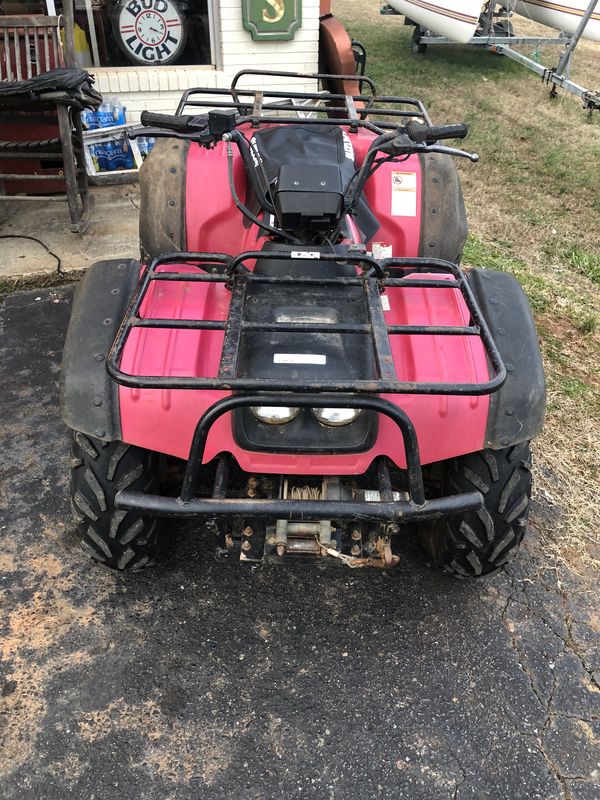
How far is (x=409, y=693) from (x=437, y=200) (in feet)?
7.43

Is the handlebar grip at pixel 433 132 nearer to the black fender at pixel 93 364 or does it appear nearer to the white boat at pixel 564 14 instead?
the black fender at pixel 93 364

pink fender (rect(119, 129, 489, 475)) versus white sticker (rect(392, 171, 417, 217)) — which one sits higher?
white sticker (rect(392, 171, 417, 217))

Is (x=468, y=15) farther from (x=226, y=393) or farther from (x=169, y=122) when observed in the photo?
(x=226, y=393)

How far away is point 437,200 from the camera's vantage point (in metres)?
3.29

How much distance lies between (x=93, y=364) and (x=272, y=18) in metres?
5.23

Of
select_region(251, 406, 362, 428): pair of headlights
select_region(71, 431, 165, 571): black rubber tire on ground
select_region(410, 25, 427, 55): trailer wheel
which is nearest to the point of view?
select_region(251, 406, 362, 428): pair of headlights

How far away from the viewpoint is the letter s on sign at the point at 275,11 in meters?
6.04

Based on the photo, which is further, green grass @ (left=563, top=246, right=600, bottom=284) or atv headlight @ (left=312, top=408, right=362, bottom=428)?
green grass @ (left=563, top=246, right=600, bottom=284)

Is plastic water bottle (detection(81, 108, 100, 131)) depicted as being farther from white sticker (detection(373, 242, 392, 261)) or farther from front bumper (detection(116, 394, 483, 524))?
front bumper (detection(116, 394, 483, 524))

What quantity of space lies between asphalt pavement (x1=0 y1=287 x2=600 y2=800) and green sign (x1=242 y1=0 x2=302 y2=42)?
5058 mm

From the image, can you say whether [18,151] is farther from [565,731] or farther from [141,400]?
[565,731]

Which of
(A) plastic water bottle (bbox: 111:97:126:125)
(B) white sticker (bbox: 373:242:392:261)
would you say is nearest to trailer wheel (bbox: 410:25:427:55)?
(A) plastic water bottle (bbox: 111:97:126:125)

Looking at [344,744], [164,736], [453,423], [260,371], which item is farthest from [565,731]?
[260,371]

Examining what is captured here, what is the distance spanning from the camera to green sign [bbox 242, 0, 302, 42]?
602cm
